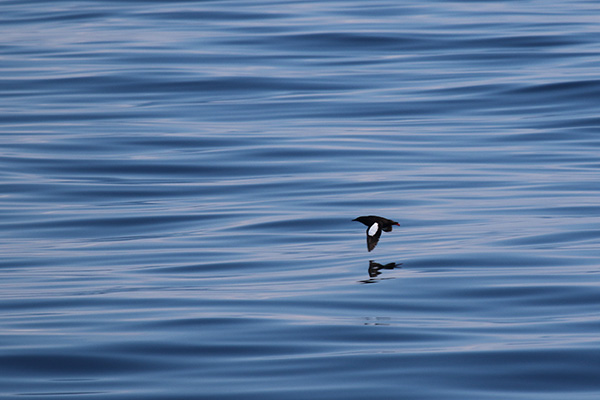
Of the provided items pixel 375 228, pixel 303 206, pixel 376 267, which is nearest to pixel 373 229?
pixel 375 228

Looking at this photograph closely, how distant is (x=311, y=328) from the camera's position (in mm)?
10383

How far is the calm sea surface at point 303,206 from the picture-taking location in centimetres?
937

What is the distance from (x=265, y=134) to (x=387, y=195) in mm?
7230

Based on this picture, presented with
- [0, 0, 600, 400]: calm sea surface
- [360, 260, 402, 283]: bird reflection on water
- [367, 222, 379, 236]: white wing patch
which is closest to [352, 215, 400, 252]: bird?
[367, 222, 379, 236]: white wing patch

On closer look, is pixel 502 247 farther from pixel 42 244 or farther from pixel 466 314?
pixel 42 244

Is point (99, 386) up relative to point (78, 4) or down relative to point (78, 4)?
down

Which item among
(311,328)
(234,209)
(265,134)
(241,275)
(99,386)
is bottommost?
(99,386)

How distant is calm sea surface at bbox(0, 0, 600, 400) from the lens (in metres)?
9.37

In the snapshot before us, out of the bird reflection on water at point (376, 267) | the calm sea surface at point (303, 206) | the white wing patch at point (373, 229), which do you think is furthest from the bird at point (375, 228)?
the bird reflection on water at point (376, 267)

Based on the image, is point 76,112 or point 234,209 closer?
point 234,209

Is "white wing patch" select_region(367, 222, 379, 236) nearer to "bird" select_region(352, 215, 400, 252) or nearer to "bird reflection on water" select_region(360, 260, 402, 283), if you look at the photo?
"bird" select_region(352, 215, 400, 252)

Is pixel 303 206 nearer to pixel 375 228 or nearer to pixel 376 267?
pixel 376 267


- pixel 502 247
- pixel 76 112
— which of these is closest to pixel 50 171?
pixel 76 112

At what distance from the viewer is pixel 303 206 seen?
18156mm
